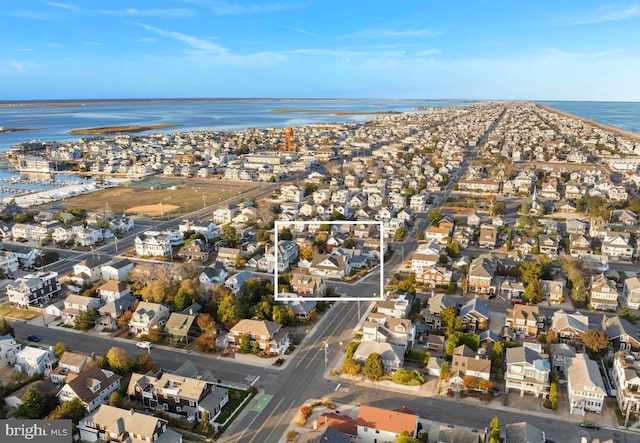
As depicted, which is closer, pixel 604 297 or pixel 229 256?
pixel 604 297

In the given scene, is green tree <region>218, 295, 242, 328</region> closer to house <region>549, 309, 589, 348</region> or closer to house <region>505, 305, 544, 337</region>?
house <region>505, 305, 544, 337</region>

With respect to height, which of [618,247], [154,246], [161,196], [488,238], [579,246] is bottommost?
[154,246]

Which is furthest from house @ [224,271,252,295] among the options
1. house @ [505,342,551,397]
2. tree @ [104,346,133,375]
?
house @ [505,342,551,397]

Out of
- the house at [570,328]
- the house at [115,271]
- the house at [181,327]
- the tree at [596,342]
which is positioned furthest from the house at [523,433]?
the house at [115,271]

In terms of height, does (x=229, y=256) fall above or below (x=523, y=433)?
above

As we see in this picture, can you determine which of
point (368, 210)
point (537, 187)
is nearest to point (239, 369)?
point (368, 210)

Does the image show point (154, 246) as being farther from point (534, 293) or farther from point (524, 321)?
point (534, 293)

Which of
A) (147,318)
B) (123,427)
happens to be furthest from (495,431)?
(147,318)

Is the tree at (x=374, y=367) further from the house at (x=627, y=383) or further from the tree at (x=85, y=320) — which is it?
the tree at (x=85, y=320)

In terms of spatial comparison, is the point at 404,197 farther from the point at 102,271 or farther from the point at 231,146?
the point at 231,146
